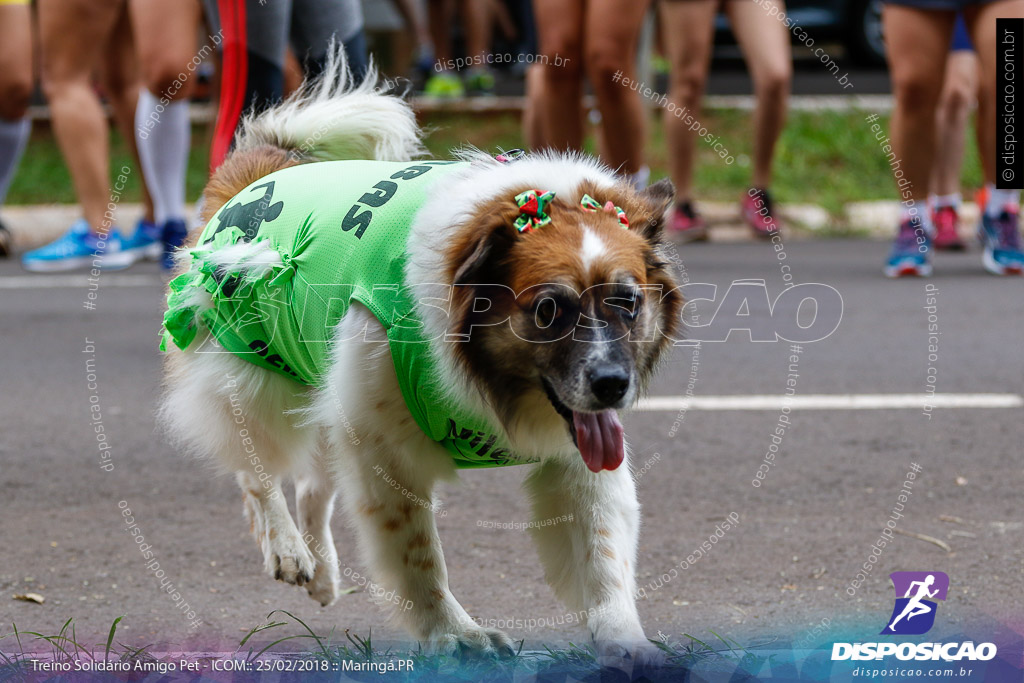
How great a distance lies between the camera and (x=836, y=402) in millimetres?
4602

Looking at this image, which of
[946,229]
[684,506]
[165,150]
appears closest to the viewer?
[684,506]

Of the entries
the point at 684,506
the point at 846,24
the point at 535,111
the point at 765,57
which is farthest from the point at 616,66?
the point at 846,24

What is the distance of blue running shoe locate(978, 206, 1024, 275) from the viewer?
6484mm

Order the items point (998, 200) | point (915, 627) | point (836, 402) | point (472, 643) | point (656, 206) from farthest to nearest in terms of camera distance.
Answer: point (998, 200) < point (836, 402) < point (915, 627) < point (656, 206) < point (472, 643)

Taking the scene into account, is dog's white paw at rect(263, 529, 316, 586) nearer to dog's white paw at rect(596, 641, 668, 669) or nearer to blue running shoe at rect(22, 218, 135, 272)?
dog's white paw at rect(596, 641, 668, 669)

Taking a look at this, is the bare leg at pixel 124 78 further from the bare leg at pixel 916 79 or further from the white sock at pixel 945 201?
the white sock at pixel 945 201

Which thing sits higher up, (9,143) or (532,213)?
(532,213)

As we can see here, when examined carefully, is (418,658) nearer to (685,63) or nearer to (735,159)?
(685,63)

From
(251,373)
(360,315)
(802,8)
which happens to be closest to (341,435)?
(360,315)

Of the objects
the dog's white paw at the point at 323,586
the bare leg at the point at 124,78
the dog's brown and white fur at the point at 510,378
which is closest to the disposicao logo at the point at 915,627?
the dog's brown and white fur at the point at 510,378

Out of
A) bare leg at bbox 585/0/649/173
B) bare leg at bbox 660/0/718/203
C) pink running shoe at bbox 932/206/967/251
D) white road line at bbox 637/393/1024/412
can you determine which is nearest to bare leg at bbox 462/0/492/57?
bare leg at bbox 660/0/718/203

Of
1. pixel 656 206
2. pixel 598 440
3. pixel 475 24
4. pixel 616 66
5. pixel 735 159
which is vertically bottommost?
pixel 735 159

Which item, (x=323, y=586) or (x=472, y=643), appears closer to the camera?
(x=472, y=643)

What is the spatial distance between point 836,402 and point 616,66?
6.95 feet
